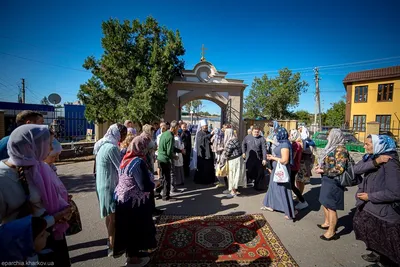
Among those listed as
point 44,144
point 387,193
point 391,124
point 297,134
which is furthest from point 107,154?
point 391,124

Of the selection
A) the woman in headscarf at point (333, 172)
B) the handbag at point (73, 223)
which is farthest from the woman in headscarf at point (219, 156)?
the handbag at point (73, 223)

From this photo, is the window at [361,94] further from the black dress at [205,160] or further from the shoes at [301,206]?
the black dress at [205,160]

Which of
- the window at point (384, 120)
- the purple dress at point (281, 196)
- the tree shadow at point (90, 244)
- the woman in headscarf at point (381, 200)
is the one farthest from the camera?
the window at point (384, 120)

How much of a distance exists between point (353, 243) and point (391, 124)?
2506 centimetres

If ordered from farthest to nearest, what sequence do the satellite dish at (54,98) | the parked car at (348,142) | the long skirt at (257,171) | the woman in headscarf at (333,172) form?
the parked car at (348,142), the satellite dish at (54,98), the long skirt at (257,171), the woman in headscarf at (333,172)

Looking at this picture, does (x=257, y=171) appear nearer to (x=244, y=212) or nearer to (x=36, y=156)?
(x=244, y=212)

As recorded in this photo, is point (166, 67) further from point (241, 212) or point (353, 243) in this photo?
point (353, 243)

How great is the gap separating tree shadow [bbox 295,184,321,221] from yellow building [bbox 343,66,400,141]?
58.8 feet

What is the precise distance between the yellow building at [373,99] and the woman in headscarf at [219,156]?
19.6 metres

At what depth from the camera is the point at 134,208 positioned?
2734 mm

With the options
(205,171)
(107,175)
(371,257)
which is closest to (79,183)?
(205,171)

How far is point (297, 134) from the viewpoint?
4867mm

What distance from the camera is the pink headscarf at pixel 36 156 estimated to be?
1452mm

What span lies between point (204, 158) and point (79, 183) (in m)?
4.11
